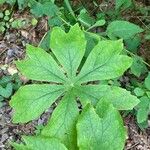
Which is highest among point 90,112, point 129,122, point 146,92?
point 90,112

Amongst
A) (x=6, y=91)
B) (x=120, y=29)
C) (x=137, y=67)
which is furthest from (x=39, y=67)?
(x=6, y=91)

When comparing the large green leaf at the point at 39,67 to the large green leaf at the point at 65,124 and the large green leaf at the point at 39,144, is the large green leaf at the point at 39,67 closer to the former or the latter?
the large green leaf at the point at 65,124

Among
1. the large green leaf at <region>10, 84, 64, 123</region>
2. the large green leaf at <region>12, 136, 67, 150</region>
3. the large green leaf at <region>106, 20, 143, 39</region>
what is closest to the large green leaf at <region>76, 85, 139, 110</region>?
the large green leaf at <region>10, 84, 64, 123</region>

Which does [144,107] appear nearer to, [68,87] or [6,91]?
[68,87]

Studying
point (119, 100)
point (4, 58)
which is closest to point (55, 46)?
point (119, 100)

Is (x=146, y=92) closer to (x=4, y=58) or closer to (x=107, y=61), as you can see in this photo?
(x=107, y=61)

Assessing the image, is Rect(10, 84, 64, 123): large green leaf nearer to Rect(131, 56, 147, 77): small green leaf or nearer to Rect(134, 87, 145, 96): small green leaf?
Rect(134, 87, 145, 96): small green leaf
